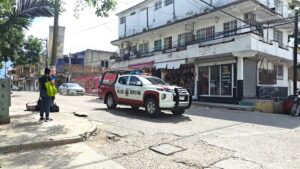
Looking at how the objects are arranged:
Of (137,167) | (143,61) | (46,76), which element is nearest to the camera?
(137,167)

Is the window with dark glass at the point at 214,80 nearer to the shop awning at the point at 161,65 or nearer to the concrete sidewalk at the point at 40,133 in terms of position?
the shop awning at the point at 161,65

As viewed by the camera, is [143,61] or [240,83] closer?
[240,83]

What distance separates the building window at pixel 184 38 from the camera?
25438 millimetres

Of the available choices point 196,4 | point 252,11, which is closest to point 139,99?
point 252,11

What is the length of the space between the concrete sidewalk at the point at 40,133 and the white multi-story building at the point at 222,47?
1207 centimetres

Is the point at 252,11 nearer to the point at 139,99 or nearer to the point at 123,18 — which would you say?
the point at 139,99

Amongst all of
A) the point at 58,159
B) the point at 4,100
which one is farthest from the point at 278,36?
the point at 58,159

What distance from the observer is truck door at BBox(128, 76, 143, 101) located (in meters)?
13.3

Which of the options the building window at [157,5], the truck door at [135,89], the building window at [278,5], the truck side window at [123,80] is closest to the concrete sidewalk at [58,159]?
the truck door at [135,89]

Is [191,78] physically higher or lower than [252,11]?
lower

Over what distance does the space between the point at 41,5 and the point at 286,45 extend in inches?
823

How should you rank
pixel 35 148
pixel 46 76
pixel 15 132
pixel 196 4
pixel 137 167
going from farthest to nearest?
pixel 196 4 < pixel 46 76 < pixel 15 132 < pixel 35 148 < pixel 137 167

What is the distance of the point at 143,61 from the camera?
28.4m

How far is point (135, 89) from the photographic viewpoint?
1355 centimetres
